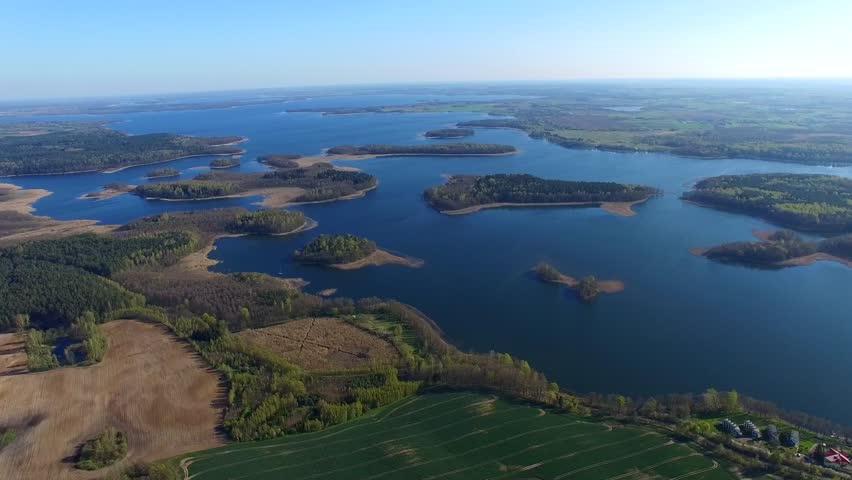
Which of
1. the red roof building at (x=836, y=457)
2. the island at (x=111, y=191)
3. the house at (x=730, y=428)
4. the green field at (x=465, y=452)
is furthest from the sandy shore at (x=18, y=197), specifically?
the red roof building at (x=836, y=457)

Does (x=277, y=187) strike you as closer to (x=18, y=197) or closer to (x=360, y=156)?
(x=360, y=156)

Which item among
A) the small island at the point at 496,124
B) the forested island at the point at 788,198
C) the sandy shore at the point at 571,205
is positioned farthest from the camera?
the small island at the point at 496,124

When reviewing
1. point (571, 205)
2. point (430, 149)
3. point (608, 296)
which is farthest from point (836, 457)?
point (430, 149)

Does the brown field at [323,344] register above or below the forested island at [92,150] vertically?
below

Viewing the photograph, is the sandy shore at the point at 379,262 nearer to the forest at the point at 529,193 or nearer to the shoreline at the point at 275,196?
the forest at the point at 529,193

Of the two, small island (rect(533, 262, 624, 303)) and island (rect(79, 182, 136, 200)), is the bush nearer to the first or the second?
small island (rect(533, 262, 624, 303))

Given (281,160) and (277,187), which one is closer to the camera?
(277,187)

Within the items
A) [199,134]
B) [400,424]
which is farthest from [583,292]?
[199,134]
